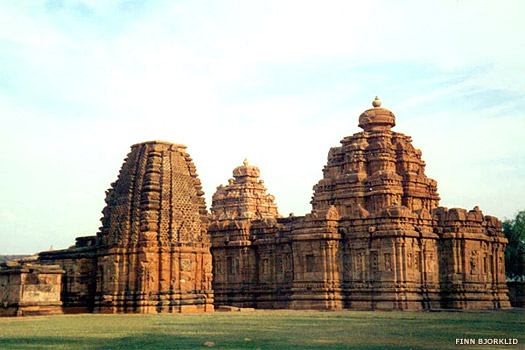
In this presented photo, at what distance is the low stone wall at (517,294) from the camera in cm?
5226

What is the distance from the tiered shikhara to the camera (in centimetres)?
4225

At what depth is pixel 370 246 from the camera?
42.7m

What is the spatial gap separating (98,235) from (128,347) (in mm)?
22657

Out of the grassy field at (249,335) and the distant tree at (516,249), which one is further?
the distant tree at (516,249)

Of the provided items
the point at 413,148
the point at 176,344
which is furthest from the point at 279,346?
the point at 413,148

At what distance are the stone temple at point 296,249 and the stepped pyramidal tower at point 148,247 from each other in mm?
57

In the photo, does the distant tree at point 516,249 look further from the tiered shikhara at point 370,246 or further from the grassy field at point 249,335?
the grassy field at point 249,335

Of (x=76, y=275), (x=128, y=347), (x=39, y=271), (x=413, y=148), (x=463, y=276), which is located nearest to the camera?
(x=128, y=347)

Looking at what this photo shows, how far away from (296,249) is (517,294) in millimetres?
19004

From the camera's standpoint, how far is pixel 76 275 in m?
37.5

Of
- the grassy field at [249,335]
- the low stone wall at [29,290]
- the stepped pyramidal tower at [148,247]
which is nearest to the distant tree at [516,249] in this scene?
the stepped pyramidal tower at [148,247]

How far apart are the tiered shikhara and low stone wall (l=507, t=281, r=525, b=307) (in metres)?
5.58

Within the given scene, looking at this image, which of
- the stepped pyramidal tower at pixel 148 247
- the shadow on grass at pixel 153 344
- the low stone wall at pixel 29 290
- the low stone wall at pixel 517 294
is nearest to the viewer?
the shadow on grass at pixel 153 344

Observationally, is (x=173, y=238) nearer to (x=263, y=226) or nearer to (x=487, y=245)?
(x=263, y=226)
